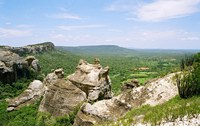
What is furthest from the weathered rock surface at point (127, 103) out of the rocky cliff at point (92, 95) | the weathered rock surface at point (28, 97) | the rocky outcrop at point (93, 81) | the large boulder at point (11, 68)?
the large boulder at point (11, 68)

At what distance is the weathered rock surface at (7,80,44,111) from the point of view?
1667 inches

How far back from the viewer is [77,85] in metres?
37.7

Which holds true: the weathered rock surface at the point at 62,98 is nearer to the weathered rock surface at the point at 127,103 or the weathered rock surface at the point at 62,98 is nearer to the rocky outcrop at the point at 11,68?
the weathered rock surface at the point at 127,103

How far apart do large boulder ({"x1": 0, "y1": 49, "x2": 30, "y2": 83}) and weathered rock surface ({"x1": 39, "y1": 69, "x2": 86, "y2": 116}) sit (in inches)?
895

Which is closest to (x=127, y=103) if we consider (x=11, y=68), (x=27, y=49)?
(x=11, y=68)

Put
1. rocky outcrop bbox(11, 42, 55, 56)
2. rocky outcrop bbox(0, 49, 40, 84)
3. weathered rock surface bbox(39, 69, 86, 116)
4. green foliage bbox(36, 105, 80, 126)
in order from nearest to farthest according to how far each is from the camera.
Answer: green foliage bbox(36, 105, 80, 126) < weathered rock surface bbox(39, 69, 86, 116) < rocky outcrop bbox(0, 49, 40, 84) < rocky outcrop bbox(11, 42, 55, 56)

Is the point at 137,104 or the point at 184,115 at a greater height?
the point at 184,115

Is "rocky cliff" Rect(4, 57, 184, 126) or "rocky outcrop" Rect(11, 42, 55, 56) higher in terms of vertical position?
"rocky outcrop" Rect(11, 42, 55, 56)

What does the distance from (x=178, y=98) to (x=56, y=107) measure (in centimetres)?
1734

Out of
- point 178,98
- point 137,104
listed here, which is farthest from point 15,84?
point 178,98

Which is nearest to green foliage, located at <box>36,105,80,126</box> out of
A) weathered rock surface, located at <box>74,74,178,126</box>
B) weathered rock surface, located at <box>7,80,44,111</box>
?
weathered rock surface, located at <box>74,74,178,126</box>

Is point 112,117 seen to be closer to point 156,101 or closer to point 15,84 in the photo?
point 156,101

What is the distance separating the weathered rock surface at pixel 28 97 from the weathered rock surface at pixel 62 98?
6.46m

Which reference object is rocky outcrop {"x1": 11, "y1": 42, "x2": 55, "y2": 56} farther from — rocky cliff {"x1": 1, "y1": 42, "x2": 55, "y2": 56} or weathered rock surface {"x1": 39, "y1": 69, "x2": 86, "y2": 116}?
weathered rock surface {"x1": 39, "y1": 69, "x2": 86, "y2": 116}
